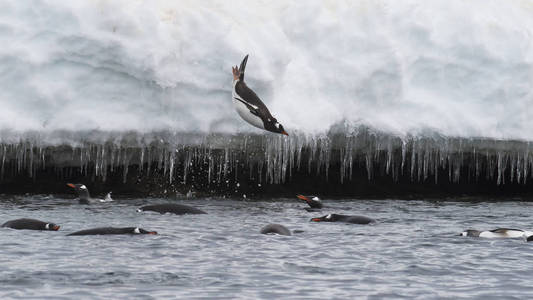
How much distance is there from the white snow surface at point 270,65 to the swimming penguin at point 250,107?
0.60 meters

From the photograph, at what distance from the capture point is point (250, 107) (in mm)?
15039

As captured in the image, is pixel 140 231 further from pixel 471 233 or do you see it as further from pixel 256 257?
pixel 471 233

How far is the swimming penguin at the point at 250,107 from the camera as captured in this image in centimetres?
→ 1504

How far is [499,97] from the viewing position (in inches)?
691

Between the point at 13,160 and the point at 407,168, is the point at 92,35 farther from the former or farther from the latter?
the point at 407,168

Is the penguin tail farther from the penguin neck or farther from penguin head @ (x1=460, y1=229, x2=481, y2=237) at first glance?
penguin head @ (x1=460, y1=229, x2=481, y2=237)

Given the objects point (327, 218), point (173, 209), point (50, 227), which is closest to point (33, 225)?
point (50, 227)

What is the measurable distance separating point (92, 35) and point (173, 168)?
2.42 m

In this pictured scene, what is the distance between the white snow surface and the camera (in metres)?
15.8

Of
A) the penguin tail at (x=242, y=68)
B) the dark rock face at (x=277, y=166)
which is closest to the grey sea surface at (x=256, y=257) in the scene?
the dark rock face at (x=277, y=166)

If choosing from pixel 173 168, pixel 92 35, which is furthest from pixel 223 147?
pixel 92 35

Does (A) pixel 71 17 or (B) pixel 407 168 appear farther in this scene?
(B) pixel 407 168

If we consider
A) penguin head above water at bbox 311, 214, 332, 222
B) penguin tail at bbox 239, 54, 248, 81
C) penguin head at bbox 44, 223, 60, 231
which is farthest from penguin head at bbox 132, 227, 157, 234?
penguin tail at bbox 239, 54, 248, 81

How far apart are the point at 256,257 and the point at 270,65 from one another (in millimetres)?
6368
